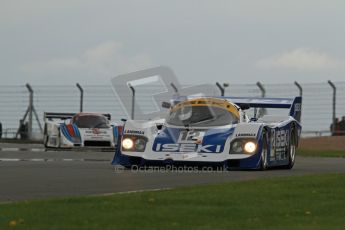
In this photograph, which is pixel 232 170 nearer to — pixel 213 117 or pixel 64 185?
pixel 213 117

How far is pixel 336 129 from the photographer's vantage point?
122 ft

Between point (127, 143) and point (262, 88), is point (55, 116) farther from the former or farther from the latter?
point (127, 143)

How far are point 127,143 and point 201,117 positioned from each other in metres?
1.47

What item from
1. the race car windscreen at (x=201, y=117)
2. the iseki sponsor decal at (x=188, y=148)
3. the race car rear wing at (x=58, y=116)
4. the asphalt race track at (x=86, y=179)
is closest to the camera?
the asphalt race track at (x=86, y=179)

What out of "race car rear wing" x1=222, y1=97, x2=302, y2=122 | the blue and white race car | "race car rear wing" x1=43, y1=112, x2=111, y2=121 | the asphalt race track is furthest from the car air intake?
the blue and white race car

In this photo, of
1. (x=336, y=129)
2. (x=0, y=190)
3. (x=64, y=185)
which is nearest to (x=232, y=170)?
(x=64, y=185)

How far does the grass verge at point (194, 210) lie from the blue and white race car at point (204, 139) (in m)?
4.62

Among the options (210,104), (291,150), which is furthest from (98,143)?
(210,104)

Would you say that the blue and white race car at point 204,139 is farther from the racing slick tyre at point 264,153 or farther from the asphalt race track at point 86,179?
the asphalt race track at point 86,179

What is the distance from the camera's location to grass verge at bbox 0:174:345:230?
823 centimetres

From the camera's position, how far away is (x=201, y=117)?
17.8 m

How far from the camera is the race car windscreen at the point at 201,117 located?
17.6 metres

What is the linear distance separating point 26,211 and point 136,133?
798cm

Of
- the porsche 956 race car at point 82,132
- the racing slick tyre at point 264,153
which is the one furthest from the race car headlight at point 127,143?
the porsche 956 race car at point 82,132
